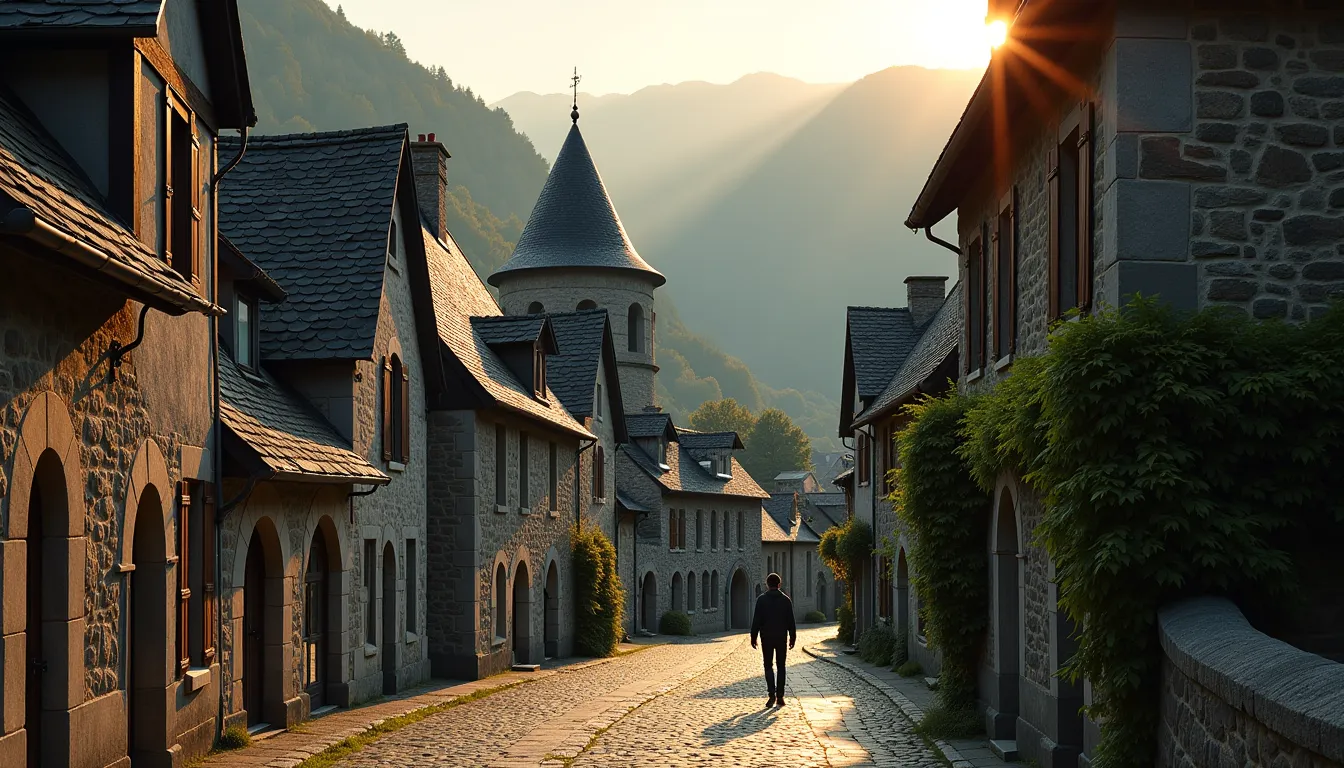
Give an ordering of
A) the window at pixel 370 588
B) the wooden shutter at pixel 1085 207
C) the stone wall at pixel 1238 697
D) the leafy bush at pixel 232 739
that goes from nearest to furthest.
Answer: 1. the stone wall at pixel 1238 697
2. the wooden shutter at pixel 1085 207
3. the leafy bush at pixel 232 739
4. the window at pixel 370 588

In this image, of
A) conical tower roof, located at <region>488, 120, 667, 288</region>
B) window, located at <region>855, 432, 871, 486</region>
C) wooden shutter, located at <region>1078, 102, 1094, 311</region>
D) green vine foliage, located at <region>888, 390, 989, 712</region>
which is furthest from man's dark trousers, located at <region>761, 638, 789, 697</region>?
conical tower roof, located at <region>488, 120, 667, 288</region>

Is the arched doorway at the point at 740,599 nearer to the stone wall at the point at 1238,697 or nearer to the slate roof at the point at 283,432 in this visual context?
the slate roof at the point at 283,432

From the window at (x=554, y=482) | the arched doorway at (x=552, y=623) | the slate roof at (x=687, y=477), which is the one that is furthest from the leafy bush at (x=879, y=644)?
the slate roof at (x=687, y=477)

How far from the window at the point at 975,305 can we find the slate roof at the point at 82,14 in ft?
30.0

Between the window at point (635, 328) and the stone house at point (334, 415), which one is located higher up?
the window at point (635, 328)

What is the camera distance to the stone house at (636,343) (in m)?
51.4

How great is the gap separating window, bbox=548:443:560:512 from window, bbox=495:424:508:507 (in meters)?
4.34

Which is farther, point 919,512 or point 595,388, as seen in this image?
point 595,388

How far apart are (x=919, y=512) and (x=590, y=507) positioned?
63.7 ft

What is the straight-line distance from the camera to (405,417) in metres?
20.8

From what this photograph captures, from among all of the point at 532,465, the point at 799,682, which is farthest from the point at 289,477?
the point at 532,465

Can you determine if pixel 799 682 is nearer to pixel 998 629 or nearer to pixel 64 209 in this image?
pixel 998 629

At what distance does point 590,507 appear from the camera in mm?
34594

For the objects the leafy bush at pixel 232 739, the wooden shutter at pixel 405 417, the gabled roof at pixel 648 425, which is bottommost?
the leafy bush at pixel 232 739
